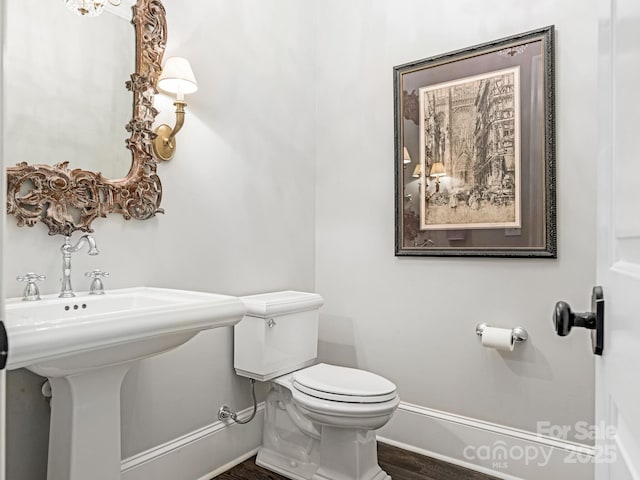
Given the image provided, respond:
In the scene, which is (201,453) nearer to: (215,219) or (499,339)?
(215,219)

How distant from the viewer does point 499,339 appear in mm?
2020

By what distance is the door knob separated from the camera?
27.0 inches

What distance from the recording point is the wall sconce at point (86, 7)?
1640mm

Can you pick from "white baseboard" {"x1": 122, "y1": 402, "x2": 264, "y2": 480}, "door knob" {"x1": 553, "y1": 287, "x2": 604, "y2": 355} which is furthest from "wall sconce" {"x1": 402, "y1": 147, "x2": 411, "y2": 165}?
"door knob" {"x1": 553, "y1": 287, "x2": 604, "y2": 355}

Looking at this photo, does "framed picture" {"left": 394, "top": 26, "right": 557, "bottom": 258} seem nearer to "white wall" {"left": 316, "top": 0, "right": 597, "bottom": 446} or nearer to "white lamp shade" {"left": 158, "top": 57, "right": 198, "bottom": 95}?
"white wall" {"left": 316, "top": 0, "right": 597, "bottom": 446}

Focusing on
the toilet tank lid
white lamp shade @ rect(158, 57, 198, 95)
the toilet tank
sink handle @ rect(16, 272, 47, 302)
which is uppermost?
white lamp shade @ rect(158, 57, 198, 95)

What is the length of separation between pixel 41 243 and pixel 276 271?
1188 millimetres

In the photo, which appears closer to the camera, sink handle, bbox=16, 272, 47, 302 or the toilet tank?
sink handle, bbox=16, 272, 47, 302

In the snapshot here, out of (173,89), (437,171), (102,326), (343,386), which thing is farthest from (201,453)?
(437,171)

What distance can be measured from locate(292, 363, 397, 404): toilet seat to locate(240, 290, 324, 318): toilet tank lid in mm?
294

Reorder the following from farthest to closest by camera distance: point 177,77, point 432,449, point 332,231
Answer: point 332,231 → point 432,449 → point 177,77

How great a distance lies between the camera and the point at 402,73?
8.02 feet

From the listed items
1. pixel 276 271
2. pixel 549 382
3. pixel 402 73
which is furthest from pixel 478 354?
pixel 402 73

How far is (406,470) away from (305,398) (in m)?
0.67
